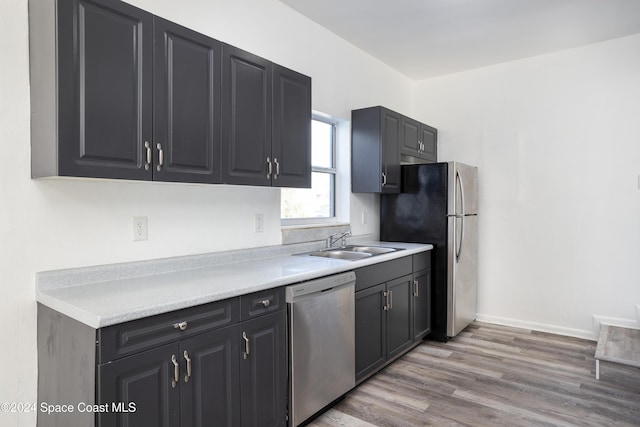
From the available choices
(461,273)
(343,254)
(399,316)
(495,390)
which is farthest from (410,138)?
(495,390)

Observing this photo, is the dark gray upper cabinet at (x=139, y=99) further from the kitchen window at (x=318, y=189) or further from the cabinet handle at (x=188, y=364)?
the kitchen window at (x=318, y=189)

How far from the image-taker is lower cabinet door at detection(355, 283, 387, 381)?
2.75 meters

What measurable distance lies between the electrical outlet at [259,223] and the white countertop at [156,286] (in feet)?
0.96

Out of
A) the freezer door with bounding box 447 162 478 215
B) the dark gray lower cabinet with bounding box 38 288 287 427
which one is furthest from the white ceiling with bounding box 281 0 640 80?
the dark gray lower cabinet with bounding box 38 288 287 427

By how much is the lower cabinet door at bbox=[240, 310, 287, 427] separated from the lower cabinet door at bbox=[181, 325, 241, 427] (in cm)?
6

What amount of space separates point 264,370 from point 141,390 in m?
0.65

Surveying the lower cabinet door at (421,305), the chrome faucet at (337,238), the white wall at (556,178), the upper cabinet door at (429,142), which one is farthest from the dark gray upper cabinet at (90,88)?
the white wall at (556,178)

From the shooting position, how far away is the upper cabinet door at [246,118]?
214 cm

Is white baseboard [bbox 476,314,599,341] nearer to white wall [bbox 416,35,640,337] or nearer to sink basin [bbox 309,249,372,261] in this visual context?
white wall [bbox 416,35,640,337]

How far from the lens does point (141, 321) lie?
1491 mm

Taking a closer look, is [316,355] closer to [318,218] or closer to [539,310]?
[318,218]

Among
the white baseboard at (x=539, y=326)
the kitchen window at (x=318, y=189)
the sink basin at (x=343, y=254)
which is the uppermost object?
the kitchen window at (x=318, y=189)

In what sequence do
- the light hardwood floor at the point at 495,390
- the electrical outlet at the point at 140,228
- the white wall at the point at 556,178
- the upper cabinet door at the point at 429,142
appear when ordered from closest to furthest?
the electrical outlet at the point at 140,228 → the light hardwood floor at the point at 495,390 → the white wall at the point at 556,178 → the upper cabinet door at the point at 429,142

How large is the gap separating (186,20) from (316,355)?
2.07 metres
